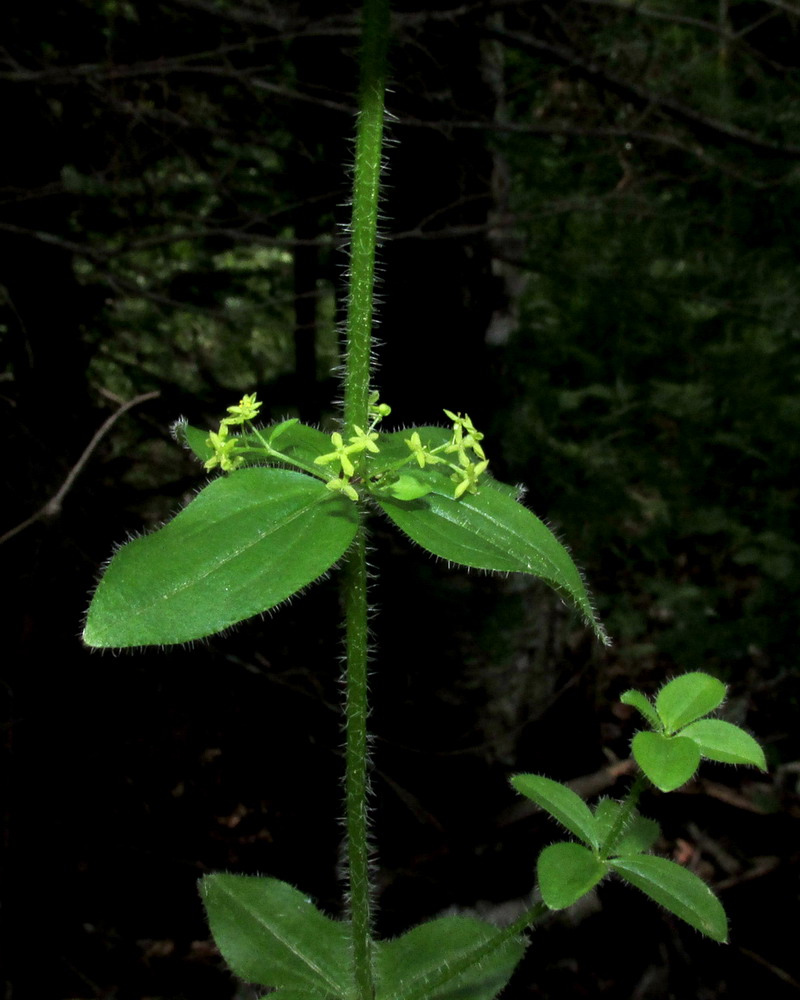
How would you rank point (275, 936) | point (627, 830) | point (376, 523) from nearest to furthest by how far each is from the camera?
point (627, 830)
point (275, 936)
point (376, 523)

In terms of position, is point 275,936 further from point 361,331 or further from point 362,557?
point 361,331

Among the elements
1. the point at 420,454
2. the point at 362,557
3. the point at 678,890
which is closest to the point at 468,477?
the point at 420,454

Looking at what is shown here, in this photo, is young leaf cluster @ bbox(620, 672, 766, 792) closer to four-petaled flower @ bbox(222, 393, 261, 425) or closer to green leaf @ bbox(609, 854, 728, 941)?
green leaf @ bbox(609, 854, 728, 941)

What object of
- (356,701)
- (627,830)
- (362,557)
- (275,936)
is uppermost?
(362,557)

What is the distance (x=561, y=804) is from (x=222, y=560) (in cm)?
74

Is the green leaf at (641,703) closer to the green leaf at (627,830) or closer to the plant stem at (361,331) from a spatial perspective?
the green leaf at (627,830)

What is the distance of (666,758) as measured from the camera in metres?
1.12

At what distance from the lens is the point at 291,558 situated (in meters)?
1.09

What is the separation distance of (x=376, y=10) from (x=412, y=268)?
6.44ft

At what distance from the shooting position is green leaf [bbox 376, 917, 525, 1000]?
5.12 ft

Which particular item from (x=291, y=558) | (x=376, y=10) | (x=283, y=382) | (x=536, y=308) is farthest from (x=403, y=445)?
(x=536, y=308)

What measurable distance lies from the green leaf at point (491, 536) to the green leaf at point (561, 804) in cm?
36

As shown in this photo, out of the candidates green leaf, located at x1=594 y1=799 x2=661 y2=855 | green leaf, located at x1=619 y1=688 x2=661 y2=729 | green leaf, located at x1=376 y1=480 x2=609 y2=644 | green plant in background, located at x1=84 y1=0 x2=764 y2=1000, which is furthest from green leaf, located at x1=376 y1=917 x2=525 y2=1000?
green leaf, located at x1=376 y1=480 x2=609 y2=644

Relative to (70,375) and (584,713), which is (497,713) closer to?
(584,713)
